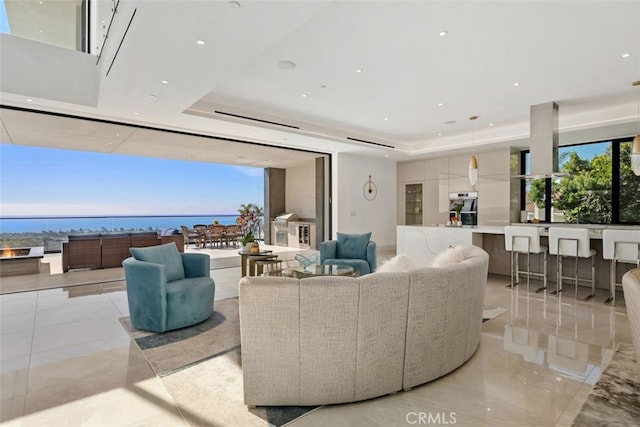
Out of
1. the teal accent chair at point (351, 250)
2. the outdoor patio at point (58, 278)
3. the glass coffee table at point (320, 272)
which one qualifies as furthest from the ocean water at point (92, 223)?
the glass coffee table at point (320, 272)

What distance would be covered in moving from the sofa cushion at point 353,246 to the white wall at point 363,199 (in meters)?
2.77

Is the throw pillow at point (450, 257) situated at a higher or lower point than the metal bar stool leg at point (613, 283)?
higher

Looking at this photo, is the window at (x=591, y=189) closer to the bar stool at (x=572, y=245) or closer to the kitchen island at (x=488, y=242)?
the kitchen island at (x=488, y=242)

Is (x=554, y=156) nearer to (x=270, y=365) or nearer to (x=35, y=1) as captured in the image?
(x=270, y=365)

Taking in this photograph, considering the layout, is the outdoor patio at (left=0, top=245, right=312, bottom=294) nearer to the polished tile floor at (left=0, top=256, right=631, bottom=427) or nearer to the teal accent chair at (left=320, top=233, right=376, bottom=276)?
the polished tile floor at (left=0, top=256, right=631, bottom=427)

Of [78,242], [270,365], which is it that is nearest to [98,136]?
[78,242]

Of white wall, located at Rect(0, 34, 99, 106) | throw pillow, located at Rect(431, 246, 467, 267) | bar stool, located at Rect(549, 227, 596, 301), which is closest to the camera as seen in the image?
throw pillow, located at Rect(431, 246, 467, 267)

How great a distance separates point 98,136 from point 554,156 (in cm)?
825

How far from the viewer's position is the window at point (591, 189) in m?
6.20

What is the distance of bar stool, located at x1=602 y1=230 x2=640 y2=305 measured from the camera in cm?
419

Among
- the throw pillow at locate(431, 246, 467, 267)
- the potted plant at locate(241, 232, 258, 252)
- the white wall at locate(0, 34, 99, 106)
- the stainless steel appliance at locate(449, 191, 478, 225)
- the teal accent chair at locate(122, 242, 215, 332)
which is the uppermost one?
the white wall at locate(0, 34, 99, 106)

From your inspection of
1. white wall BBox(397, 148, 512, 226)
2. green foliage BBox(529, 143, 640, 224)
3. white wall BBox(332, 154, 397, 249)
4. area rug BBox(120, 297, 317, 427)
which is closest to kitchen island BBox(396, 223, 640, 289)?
green foliage BBox(529, 143, 640, 224)

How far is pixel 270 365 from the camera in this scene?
1.99 metres

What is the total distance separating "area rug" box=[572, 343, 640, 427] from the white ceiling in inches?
117
